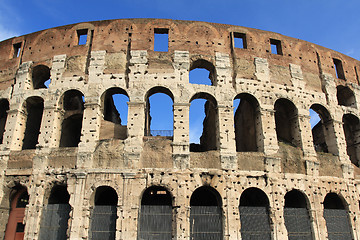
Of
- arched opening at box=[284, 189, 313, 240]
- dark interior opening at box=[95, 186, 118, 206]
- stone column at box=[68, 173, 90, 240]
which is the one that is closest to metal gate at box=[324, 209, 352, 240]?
arched opening at box=[284, 189, 313, 240]

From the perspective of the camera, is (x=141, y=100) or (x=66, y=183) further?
(x=141, y=100)

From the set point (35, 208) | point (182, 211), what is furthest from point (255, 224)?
point (35, 208)

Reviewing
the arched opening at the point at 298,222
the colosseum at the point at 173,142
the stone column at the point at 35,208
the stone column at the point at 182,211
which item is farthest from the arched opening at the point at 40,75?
the arched opening at the point at 298,222

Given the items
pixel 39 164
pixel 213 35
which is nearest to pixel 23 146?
pixel 39 164

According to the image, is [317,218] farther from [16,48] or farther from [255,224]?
[16,48]

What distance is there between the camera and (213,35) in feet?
44.8

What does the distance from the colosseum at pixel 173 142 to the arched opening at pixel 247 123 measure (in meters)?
0.07

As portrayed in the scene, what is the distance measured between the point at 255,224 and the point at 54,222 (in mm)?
7473

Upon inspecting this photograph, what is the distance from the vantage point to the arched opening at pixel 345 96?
15266mm

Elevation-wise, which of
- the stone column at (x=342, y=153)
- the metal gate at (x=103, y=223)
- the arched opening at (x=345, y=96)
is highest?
the arched opening at (x=345, y=96)

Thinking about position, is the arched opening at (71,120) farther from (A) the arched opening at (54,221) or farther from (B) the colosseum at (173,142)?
(A) the arched opening at (54,221)

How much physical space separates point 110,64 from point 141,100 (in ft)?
7.60

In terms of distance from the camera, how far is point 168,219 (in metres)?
10.6

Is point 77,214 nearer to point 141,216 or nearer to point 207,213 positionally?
point 141,216
